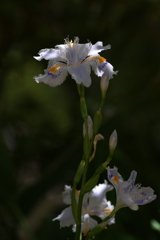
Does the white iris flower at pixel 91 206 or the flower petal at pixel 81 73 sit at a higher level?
the flower petal at pixel 81 73

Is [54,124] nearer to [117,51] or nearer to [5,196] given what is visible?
[117,51]

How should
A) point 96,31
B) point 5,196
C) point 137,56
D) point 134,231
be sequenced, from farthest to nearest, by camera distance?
point 137,56 → point 96,31 → point 5,196 → point 134,231

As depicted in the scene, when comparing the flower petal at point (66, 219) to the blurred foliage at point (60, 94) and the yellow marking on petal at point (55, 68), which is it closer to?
the yellow marking on petal at point (55, 68)

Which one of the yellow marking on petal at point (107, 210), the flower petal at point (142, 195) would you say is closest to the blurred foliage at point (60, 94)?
the yellow marking on petal at point (107, 210)

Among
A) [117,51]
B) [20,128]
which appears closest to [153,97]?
[117,51]

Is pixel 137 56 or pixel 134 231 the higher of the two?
pixel 137 56

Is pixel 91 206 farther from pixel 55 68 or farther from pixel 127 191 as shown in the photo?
pixel 55 68
